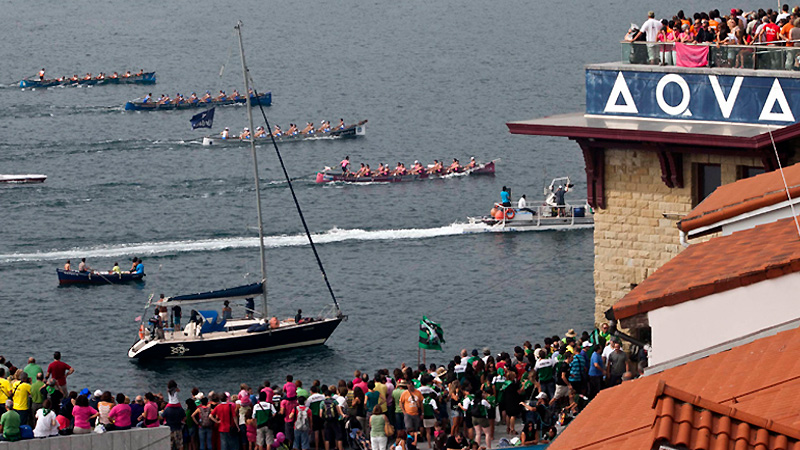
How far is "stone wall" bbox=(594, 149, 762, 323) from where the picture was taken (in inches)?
1501

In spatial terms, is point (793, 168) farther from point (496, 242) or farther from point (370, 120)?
point (370, 120)

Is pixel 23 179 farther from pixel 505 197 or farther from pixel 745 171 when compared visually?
pixel 745 171

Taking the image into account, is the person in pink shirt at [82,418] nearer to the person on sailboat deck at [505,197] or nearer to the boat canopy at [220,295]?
the boat canopy at [220,295]

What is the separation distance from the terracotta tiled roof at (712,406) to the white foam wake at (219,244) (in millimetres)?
64985

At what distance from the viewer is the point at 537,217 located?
270 feet

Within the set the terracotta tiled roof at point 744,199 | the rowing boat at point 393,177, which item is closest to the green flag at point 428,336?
the terracotta tiled roof at point 744,199

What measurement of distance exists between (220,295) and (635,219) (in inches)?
1037

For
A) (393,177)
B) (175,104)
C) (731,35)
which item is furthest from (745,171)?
(175,104)

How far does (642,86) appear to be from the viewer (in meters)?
38.6

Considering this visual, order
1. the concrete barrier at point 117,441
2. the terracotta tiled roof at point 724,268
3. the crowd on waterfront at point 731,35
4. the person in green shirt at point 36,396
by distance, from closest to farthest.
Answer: the terracotta tiled roof at point 724,268 < the concrete barrier at point 117,441 < the person in green shirt at point 36,396 < the crowd on waterfront at point 731,35

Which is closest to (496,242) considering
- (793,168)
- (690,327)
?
(793,168)

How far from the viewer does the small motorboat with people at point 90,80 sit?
16362cm

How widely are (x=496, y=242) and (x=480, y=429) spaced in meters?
51.3

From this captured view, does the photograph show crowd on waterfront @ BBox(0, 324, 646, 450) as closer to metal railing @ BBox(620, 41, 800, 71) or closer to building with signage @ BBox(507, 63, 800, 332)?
building with signage @ BBox(507, 63, 800, 332)
